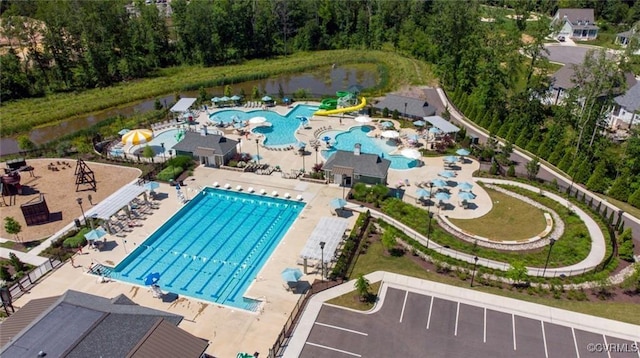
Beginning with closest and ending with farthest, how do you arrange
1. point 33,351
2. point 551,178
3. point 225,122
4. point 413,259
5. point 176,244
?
point 33,351, point 413,259, point 176,244, point 551,178, point 225,122

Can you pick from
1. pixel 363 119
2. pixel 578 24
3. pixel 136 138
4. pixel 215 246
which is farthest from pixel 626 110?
pixel 578 24

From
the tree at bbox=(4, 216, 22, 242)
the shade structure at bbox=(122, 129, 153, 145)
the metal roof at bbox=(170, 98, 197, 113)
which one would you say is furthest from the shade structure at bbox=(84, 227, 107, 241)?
the metal roof at bbox=(170, 98, 197, 113)

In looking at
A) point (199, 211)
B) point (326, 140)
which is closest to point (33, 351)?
point (199, 211)

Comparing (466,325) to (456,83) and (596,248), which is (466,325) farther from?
(456,83)

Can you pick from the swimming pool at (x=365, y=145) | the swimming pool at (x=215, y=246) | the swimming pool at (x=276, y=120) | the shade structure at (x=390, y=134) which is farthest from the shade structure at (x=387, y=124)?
the swimming pool at (x=215, y=246)

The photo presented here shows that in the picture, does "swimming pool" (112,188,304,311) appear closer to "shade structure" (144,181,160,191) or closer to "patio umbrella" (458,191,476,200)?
"shade structure" (144,181,160,191)

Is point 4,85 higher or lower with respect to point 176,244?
higher

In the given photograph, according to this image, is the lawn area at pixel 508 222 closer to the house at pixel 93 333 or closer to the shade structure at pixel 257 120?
the house at pixel 93 333
